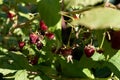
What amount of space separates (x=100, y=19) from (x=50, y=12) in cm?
36

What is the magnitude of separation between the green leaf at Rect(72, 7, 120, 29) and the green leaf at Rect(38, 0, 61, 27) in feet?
0.92

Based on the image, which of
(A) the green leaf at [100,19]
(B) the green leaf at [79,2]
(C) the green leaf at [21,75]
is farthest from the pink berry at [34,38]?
(A) the green leaf at [100,19]

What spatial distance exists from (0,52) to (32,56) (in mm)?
187

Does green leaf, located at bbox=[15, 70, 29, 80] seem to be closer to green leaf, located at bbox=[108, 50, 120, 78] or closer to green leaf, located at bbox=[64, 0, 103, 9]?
green leaf, located at bbox=[108, 50, 120, 78]

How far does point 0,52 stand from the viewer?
1.77 m

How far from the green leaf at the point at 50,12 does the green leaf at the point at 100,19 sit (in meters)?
0.28

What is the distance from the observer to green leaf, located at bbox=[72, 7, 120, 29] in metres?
0.71

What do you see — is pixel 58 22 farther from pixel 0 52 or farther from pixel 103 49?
pixel 0 52

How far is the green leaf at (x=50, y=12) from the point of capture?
3.57ft

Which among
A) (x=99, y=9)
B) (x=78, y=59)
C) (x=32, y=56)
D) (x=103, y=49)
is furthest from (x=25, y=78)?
(x=99, y=9)

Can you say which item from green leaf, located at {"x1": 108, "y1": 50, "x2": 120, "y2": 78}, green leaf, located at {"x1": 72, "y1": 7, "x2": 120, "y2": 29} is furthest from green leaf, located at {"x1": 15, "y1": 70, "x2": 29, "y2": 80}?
green leaf, located at {"x1": 72, "y1": 7, "x2": 120, "y2": 29}

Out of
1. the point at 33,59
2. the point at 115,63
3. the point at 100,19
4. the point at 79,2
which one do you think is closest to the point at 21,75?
the point at 33,59

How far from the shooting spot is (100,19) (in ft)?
2.48

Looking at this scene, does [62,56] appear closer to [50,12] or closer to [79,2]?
[50,12]
